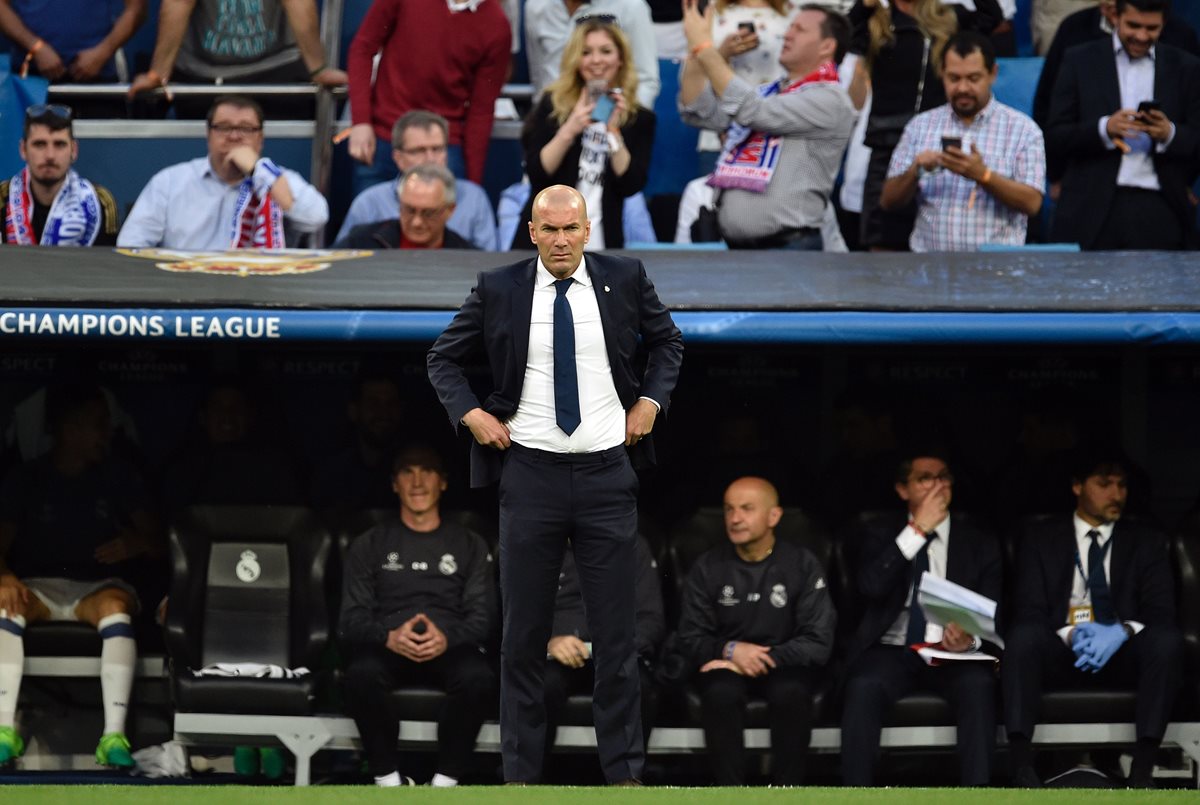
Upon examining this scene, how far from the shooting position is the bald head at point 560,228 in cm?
557

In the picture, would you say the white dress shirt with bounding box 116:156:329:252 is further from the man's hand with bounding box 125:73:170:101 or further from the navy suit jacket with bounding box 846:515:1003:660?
the navy suit jacket with bounding box 846:515:1003:660

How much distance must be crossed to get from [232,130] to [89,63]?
204 centimetres

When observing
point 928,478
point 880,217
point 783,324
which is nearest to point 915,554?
point 928,478

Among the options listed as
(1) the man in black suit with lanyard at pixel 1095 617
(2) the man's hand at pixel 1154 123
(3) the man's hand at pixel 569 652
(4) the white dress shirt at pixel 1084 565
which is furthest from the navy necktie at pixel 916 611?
(2) the man's hand at pixel 1154 123

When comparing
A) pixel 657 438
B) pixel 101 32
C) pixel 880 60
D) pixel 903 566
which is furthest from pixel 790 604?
pixel 101 32

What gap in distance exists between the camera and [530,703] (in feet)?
19.0

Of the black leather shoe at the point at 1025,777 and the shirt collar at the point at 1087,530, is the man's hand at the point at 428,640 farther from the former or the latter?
the shirt collar at the point at 1087,530

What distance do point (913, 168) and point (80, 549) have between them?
4.23m

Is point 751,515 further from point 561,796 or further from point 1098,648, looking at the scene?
point 561,796

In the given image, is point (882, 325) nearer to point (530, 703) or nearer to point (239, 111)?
point (530, 703)

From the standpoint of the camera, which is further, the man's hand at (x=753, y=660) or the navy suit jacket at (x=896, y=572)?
the navy suit jacket at (x=896, y=572)

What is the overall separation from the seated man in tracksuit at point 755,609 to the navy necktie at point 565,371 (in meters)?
2.23

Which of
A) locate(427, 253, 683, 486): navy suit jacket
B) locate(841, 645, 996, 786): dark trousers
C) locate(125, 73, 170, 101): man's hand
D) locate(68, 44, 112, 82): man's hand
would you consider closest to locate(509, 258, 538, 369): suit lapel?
locate(427, 253, 683, 486): navy suit jacket

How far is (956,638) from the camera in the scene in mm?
7727
